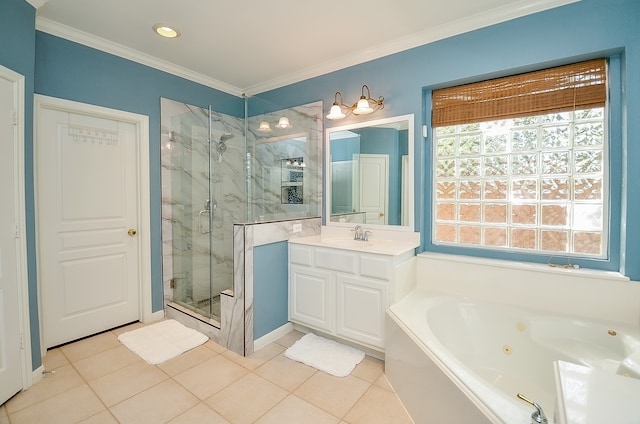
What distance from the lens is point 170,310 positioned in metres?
2.94

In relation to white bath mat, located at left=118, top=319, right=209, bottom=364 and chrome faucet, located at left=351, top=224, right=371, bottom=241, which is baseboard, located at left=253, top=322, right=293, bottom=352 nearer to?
white bath mat, located at left=118, top=319, right=209, bottom=364

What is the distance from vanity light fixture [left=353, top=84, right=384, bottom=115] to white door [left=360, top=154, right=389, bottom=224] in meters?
0.42

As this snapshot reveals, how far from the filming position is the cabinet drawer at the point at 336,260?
7.50 ft

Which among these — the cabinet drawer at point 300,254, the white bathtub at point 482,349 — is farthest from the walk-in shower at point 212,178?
the white bathtub at point 482,349

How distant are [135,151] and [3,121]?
1062 mm

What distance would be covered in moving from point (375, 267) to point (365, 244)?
35 centimetres

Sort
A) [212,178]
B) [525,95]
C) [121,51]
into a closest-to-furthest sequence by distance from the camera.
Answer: [525,95] → [121,51] → [212,178]

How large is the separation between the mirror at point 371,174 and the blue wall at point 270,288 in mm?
716

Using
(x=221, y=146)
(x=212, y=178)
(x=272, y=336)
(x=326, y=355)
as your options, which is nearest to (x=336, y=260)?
(x=326, y=355)

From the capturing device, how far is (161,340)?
2.50 meters

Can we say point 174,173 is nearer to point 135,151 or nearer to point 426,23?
point 135,151

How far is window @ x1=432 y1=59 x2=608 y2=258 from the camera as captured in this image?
1.98 m

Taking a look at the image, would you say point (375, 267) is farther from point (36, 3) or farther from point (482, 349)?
point (36, 3)

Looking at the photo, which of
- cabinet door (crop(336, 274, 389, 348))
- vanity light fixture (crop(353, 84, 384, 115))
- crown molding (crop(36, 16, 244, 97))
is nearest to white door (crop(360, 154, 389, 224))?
vanity light fixture (crop(353, 84, 384, 115))
